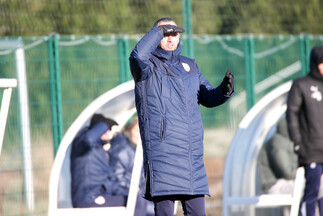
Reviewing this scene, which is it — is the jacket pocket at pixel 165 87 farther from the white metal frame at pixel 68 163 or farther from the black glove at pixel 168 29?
the white metal frame at pixel 68 163

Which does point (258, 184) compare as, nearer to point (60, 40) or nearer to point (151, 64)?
point (60, 40)

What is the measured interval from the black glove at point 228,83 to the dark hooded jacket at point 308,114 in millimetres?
2373

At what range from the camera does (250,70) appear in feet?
29.4

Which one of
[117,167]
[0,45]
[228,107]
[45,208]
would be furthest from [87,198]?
[228,107]

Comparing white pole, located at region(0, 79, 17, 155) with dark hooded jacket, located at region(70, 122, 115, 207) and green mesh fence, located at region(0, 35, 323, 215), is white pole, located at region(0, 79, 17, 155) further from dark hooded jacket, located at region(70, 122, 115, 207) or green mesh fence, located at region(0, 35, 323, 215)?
green mesh fence, located at region(0, 35, 323, 215)

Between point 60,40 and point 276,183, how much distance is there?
2.67m

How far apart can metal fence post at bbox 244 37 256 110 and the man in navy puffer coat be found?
411 centimetres

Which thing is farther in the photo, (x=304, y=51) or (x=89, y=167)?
(x=304, y=51)

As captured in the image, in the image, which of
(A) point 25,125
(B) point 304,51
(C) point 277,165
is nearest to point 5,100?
(A) point 25,125

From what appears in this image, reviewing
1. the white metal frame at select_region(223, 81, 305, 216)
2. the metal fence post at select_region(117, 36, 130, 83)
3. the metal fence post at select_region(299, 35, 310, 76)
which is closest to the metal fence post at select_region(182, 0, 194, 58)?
the metal fence post at select_region(117, 36, 130, 83)

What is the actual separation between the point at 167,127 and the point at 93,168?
2.12 m

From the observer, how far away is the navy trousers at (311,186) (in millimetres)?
7031

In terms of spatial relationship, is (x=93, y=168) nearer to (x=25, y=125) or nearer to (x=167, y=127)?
(x=25, y=125)

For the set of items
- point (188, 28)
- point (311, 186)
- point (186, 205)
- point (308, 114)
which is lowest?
point (186, 205)
